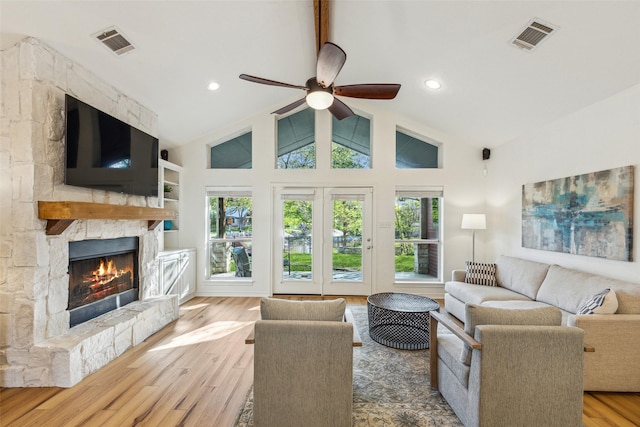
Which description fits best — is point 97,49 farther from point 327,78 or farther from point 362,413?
point 362,413

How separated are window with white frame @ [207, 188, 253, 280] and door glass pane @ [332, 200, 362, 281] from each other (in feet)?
5.09

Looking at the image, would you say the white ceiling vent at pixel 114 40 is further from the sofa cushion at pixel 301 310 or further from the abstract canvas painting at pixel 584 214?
the abstract canvas painting at pixel 584 214

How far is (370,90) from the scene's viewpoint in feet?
9.21

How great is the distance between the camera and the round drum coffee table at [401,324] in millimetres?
3197

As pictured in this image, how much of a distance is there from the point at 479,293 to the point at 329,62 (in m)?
3.22

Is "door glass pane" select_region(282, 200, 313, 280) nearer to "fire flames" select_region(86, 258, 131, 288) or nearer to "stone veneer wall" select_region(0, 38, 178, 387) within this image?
"fire flames" select_region(86, 258, 131, 288)

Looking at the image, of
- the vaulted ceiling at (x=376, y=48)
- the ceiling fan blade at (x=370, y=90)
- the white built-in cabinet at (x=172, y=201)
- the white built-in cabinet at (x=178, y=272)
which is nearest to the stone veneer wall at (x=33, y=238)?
the vaulted ceiling at (x=376, y=48)

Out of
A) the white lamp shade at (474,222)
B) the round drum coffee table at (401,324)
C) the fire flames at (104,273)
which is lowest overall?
the round drum coffee table at (401,324)

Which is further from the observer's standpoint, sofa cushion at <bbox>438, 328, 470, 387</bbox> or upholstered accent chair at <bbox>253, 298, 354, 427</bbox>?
sofa cushion at <bbox>438, 328, 470, 387</bbox>

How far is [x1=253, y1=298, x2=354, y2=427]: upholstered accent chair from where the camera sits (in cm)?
185

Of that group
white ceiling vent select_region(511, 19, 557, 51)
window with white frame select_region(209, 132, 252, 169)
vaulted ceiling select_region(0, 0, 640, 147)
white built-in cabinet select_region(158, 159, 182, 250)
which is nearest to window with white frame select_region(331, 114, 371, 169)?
vaulted ceiling select_region(0, 0, 640, 147)

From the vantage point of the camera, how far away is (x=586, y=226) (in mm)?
3311

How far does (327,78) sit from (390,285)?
3925 millimetres

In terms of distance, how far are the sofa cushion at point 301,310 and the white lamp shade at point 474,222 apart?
3634 millimetres
